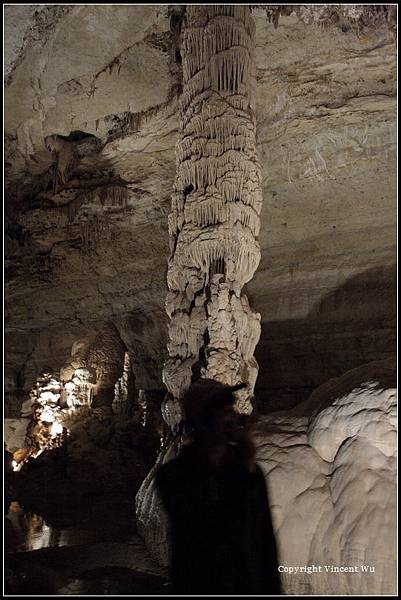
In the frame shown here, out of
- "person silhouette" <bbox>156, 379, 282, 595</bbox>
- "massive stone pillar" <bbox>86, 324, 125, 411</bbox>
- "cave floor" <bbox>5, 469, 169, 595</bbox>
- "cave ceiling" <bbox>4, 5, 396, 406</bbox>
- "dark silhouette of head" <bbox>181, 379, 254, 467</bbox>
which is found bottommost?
"cave floor" <bbox>5, 469, 169, 595</bbox>

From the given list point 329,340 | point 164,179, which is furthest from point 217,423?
point 329,340

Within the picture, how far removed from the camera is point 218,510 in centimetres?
346

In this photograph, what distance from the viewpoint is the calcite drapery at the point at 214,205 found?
17.0ft

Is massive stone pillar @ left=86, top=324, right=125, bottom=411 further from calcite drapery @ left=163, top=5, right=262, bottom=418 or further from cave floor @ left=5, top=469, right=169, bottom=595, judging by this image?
calcite drapery @ left=163, top=5, right=262, bottom=418

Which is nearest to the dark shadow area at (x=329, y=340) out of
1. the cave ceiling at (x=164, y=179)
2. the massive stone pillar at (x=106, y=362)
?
the cave ceiling at (x=164, y=179)

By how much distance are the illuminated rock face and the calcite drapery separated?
68.8 inches

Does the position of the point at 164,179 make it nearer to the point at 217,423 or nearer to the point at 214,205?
the point at 214,205

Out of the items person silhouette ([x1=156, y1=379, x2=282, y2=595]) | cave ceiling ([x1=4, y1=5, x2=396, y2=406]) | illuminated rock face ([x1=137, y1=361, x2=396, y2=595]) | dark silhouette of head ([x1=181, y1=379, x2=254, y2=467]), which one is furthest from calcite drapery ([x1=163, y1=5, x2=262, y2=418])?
illuminated rock face ([x1=137, y1=361, x2=396, y2=595])

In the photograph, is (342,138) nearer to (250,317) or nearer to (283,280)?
(283,280)

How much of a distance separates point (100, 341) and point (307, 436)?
10134 millimetres

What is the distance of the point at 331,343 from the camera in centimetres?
956

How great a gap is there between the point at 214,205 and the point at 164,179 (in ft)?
12.4

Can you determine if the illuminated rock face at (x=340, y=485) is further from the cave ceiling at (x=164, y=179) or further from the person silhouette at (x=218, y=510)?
the cave ceiling at (x=164, y=179)

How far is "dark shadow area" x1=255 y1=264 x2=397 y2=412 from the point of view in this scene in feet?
29.6
